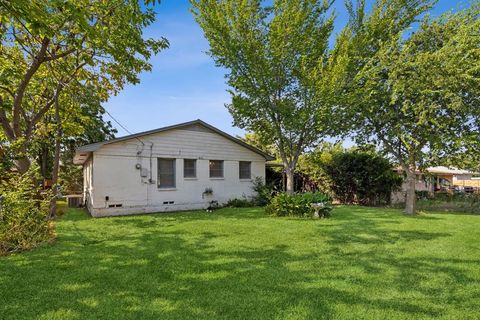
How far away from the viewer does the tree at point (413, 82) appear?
10.8 metres

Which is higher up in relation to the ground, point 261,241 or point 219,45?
point 219,45

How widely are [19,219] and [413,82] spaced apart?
1306cm

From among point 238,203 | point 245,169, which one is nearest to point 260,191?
point 245,169

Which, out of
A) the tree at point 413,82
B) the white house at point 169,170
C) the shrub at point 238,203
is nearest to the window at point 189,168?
the white house at point 169,170

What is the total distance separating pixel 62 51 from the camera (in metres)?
9.85

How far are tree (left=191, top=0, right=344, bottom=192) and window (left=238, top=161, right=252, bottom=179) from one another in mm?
2485

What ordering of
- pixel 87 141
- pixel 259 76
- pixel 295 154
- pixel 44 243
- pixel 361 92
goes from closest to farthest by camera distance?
1. pixel 44 243
2. pixel 361 92
3. pixel 259 76
4. pixel 295 154
5. pixel 87 141

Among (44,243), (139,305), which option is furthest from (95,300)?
(44,243)

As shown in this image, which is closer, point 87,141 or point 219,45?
point 219,45

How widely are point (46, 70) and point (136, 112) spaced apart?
5849mm

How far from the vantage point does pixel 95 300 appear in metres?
3.57

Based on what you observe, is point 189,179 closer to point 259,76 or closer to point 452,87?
point 259,76

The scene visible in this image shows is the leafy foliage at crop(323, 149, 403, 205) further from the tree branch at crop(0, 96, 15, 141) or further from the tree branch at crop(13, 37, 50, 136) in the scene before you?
the tree branch at crop(0, 96, 15, 141)

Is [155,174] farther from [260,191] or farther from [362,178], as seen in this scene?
[362,178]
